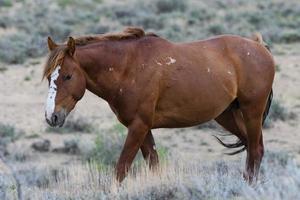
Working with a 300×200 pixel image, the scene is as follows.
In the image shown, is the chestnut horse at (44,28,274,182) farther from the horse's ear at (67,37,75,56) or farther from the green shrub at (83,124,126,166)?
the green shrub at (83,124,126,166)

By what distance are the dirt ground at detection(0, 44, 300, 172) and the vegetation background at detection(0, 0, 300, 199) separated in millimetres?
19

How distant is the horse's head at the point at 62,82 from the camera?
743 centimetres

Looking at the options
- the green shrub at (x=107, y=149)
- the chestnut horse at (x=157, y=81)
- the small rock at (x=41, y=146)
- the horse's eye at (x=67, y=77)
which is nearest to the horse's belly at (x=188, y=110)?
the chestnut horse at (x=157, y=81)

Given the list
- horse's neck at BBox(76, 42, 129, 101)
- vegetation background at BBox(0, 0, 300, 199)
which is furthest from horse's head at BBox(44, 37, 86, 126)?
vegetation background at BBox(0, 0, 300, 199)

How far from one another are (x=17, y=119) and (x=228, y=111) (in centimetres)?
713

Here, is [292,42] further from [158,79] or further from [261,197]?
[261,197]

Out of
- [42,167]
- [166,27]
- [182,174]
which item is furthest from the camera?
[166,27]

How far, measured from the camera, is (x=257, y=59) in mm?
8570

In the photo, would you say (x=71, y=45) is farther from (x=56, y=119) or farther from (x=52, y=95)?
(x=56, y=119)

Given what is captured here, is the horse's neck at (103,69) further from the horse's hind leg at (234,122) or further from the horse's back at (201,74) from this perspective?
the horse's hind leg at (234,122)

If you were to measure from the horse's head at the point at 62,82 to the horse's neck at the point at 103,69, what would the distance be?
146 mm

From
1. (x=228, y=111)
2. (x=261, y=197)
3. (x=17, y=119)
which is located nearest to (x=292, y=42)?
(x=17, y=119)

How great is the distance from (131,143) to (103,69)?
0.77 meters

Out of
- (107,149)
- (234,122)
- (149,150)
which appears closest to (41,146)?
(107,149)
